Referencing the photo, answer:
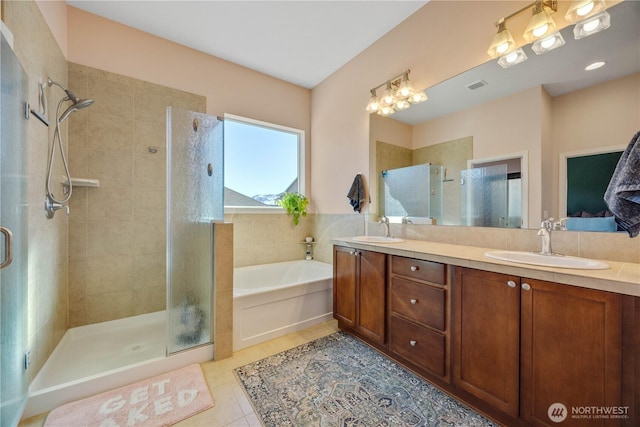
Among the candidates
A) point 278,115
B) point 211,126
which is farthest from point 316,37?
point 211,126

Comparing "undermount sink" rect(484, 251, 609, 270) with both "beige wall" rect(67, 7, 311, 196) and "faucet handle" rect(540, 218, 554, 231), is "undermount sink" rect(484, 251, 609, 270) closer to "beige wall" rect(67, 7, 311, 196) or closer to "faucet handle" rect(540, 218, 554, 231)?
"faucet handle" rect(540, 218, 554, 231)

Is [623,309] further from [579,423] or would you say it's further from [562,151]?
[562,151]

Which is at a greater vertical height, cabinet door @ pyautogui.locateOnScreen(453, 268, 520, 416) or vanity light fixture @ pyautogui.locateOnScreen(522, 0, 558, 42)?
vanity light fixture @ pyautogui.locateOnScreen(522, 0, 558, 42)

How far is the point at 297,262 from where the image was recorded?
10.7ft

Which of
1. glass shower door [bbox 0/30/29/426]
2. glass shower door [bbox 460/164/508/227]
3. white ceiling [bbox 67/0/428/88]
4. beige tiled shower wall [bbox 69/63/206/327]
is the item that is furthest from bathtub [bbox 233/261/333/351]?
white ceiling [bbox 67/0/428/88]

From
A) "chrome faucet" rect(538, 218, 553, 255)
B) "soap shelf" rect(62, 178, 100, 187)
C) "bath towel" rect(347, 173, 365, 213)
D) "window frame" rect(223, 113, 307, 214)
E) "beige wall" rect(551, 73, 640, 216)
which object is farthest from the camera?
"window frame" rect(223, 113, 307, 214)

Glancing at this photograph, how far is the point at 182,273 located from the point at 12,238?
866 millimetres

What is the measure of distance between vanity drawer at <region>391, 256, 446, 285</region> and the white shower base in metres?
1.55

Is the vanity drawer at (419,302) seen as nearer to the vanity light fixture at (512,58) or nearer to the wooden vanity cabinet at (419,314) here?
the wooden vanity cabinet at (419,314)

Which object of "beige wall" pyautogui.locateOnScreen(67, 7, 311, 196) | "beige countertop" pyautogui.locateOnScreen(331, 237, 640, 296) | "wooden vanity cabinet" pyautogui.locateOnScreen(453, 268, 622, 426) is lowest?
"wooden vanity cabinet" pyautogui.locateOnScreen(453, 268, 622, 426)

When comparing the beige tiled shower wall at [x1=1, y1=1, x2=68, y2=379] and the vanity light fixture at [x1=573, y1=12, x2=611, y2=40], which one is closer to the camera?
the vanity light fixture at [x1=573, y1=12, x2=611, y2=40]

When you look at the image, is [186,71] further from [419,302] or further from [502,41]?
[419,302]

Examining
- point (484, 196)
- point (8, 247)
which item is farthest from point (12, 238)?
point (484, 196)

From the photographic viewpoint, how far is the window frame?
2.92 meters
